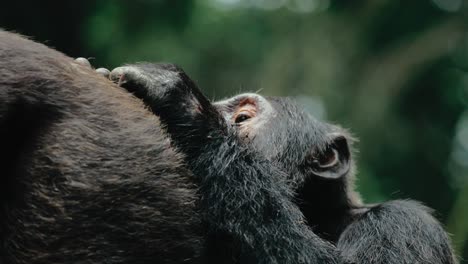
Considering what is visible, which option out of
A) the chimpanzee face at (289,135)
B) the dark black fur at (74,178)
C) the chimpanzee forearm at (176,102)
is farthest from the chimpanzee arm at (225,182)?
the chimpanzee face at (289,135)

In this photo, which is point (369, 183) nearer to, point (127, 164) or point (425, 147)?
point (425, 147)

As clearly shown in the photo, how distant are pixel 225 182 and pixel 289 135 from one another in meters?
1.55

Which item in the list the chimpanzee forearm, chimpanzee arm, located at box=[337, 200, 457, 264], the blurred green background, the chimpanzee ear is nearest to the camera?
the chimpanzee forearm

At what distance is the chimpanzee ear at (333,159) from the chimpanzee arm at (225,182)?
1274 mm

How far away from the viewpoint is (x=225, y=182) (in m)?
3.29

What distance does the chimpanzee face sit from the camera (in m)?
4.67

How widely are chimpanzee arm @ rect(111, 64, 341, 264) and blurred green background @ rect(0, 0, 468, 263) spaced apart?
8117 millimetres

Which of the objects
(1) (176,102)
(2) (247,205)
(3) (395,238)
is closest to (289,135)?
(3) (395,238)

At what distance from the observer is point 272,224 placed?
3350 millimetres

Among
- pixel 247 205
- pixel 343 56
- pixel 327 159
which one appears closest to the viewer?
pixel 247 205

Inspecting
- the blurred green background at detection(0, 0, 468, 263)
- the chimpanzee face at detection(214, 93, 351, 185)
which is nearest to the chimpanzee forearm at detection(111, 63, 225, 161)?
the chimpanzee face at detection(214, 93, 351, 185)

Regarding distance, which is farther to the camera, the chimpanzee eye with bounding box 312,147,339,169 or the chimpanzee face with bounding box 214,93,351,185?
the chimpanzee eye with bounding box 312,147,339,169

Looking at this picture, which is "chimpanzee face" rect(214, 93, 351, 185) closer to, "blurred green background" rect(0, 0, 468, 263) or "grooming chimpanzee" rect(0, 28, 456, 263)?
"grooming chimpanzee" rect(0, 28, 456, 263)

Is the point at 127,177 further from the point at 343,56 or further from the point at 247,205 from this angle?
the point at 343,56
